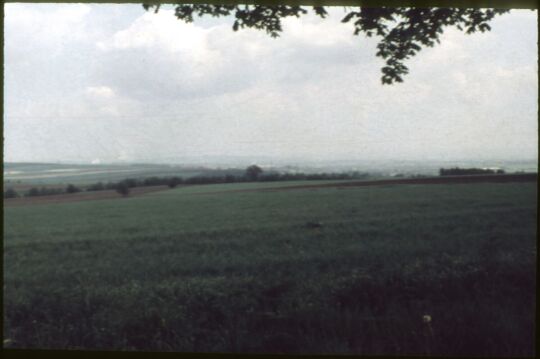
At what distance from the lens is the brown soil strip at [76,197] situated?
19.8 meters

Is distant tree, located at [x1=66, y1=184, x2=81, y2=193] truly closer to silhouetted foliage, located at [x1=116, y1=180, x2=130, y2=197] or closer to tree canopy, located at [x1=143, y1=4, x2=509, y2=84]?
silhouetted foliage, located at [x1=116, y1=180, x2=130, y2=197]

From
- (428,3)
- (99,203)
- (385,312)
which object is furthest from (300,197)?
(428,3)

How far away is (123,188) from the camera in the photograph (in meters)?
22.0

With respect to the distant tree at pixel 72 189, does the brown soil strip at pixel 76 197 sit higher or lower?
lower

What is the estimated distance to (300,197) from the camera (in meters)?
21.4

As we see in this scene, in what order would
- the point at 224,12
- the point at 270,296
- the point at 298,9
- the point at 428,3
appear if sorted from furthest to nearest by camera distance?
the point at 224,12
the point at 298,9
the point at 270,296
the point at 428,3

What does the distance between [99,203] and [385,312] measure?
799 inches

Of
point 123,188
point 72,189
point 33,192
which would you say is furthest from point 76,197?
point 33,192

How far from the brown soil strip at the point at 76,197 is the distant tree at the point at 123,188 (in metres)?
0.25

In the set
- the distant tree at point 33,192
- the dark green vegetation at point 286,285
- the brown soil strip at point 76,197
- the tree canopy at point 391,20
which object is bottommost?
the dark green vegetation at point 286,285

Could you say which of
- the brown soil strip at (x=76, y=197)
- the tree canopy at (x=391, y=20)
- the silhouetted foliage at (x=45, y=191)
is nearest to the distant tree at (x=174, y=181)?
the brown soil strip at (x=76, y=197)

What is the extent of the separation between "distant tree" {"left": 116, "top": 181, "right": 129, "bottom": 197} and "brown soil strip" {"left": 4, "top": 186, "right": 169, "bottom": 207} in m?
0.25

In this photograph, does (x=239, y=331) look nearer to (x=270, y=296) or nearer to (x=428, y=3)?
(x=270, y=296)

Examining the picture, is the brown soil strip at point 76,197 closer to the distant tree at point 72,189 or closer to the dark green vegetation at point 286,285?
the distant tree at point 72,189
